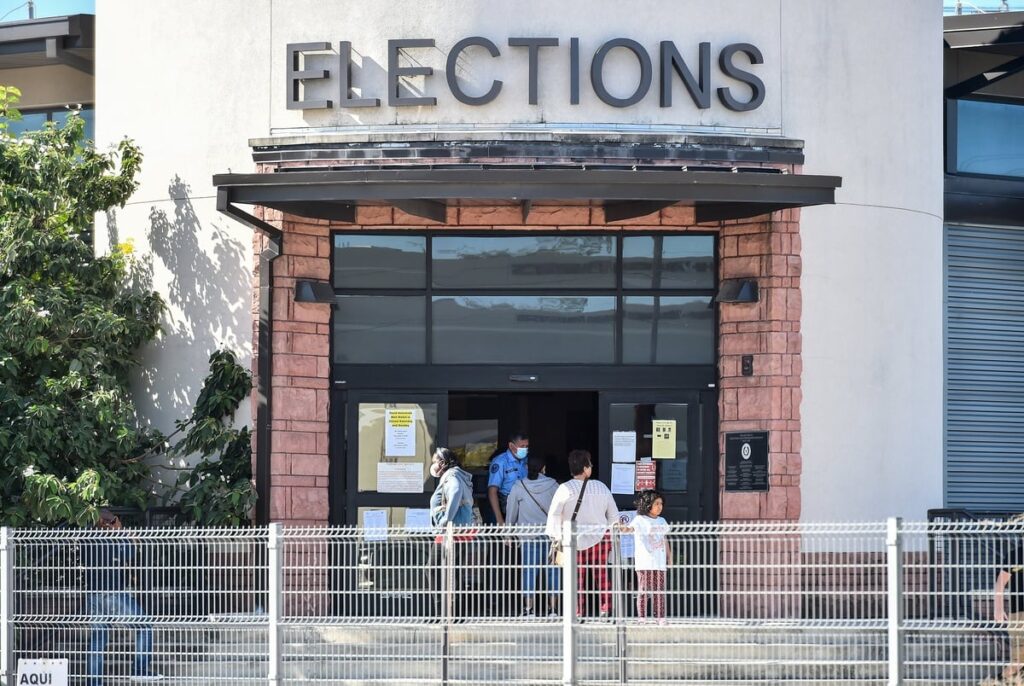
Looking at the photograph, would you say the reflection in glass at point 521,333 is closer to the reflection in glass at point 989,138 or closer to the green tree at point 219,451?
A: the green tree at point 219,451

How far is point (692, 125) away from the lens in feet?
45.9

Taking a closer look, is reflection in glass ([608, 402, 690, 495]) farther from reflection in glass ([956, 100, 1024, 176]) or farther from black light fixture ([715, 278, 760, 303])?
reflection in glass ([956, 100, 1024, 176])

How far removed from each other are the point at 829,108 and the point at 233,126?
18.7ft

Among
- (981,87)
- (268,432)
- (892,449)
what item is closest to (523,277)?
(268,432)

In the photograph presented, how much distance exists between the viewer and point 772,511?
13992 millimetres

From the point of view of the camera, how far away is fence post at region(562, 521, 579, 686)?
10.1 m

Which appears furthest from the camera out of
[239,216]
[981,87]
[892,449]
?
[981,87]

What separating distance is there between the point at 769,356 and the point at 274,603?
5.64 meters

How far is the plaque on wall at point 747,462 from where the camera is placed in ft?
46.1

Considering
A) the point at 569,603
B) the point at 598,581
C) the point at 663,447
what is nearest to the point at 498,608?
the point at 569,603

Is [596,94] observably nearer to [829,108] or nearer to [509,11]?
[509,11]

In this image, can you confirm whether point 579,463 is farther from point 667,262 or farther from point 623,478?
point 667,262

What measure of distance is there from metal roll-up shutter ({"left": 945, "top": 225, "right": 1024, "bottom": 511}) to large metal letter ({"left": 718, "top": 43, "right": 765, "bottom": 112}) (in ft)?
11.3

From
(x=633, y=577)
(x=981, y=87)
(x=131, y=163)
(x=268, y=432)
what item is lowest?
(x=633, y=577)
